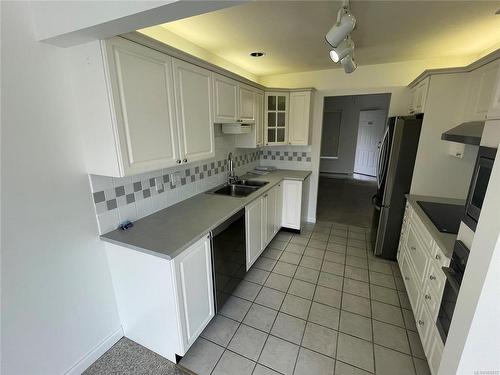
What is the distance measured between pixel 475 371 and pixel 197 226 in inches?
57.9

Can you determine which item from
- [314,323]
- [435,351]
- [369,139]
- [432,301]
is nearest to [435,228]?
[432,301]

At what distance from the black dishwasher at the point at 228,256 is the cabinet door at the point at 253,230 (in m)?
0.10

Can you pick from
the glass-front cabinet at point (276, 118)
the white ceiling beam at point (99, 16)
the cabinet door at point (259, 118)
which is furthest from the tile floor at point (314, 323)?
the white ceiling beam at point (99, 16)

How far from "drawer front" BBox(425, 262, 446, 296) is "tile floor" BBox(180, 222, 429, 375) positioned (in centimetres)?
51

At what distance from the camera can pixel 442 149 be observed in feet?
7.46

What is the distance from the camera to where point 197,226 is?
5.37 ft

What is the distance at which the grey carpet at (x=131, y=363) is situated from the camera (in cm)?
152

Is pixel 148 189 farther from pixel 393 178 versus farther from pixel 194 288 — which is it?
pixel 393 178

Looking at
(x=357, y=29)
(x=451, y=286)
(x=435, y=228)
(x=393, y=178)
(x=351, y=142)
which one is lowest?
(x=451, y=286)

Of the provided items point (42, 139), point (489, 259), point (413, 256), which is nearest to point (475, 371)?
point (489, 259)

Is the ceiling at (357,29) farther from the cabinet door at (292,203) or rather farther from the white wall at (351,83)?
the cabinet door at (292,203)

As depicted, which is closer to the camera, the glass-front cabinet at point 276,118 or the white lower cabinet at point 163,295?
the white lower cabinet at point 163,295

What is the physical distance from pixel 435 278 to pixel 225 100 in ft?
7.08

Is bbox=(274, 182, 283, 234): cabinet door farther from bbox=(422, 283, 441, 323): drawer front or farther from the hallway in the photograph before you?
bbox=(422, 283, 441, 323): drawer front
